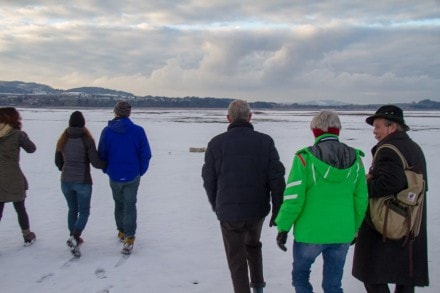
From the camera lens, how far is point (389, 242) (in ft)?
10.3

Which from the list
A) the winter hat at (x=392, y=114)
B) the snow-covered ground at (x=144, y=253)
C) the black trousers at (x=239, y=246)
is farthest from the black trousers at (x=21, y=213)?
the winter hat at (x=392, y=114)

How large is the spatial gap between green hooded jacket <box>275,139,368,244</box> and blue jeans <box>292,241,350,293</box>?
0.21ft

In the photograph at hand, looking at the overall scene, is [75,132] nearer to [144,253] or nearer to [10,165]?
[10,165]

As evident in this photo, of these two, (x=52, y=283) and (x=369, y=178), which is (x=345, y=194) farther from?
(x=52, y=283)

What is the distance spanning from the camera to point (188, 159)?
48.5ft

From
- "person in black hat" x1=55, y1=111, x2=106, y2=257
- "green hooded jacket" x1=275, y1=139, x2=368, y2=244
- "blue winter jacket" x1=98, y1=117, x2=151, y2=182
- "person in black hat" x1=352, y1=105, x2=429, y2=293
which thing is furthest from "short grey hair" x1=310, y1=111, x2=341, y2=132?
"person in black hat" x1=55, y1=111, x2=106, y2=257

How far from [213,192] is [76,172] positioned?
2057 millimetres

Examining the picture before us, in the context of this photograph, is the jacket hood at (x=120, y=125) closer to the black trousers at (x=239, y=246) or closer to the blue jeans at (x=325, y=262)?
the black trousers at (x=239, y=246)

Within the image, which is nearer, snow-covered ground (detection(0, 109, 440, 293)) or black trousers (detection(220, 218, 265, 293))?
black trousers (detection(220, 218, 265, 293))

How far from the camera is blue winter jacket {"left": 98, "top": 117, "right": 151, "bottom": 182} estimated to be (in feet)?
16.2

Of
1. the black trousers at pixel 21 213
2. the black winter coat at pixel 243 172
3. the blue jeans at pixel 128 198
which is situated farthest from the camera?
the black trousers at pixel 21 213

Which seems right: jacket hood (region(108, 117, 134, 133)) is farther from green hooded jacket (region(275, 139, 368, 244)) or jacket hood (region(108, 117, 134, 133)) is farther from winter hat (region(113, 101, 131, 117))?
green hooded jacket (region(275, 139, 368, 244))

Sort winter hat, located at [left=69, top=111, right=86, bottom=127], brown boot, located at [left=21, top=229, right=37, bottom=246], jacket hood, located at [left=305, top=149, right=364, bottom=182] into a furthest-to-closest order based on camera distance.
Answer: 1. brown boot, located at [left=21, top=229, right=37, bottom=246]
2. winter hat, located at [left=69, top=111, right=86, bottom=127]
3. jacket hood, located at [left=305, top=149, right=364, bottom=182]

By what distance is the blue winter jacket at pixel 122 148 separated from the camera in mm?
4938
